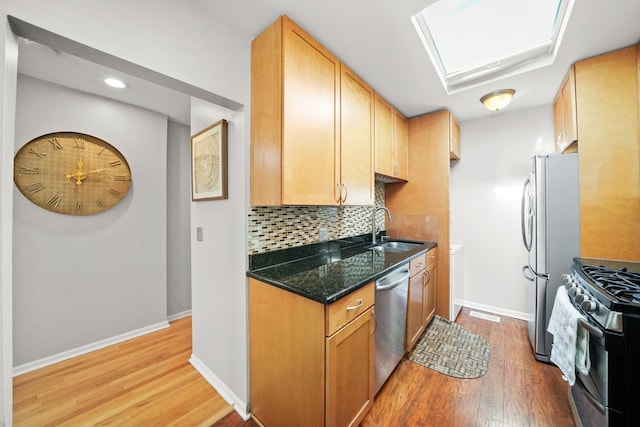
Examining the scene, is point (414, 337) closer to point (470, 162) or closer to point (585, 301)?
point (585, 301)

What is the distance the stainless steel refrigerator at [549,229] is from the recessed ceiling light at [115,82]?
3.59 metres

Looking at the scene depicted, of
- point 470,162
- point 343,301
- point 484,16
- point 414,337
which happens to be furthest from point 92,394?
point 470,162

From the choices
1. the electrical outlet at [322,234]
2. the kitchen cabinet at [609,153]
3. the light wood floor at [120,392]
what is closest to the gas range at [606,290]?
the kitchen cabinet at [609,153]

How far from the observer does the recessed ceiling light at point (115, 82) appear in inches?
76.9

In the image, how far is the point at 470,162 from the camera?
9.86 feet

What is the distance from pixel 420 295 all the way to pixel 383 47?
6.65 feet

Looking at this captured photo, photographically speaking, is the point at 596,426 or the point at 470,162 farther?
the point at 470,162

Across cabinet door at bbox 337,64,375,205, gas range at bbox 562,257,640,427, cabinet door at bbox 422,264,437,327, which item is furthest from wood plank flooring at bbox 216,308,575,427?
cabinet door at bbox 337,64,375,205

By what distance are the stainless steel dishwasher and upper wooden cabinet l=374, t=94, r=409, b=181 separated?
103 centimetres

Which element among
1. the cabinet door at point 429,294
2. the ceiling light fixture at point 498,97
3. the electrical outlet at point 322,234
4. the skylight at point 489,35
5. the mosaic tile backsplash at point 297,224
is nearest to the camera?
the skylight at point 489,35

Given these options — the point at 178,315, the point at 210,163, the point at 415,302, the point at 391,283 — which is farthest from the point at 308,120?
the point at 178,315

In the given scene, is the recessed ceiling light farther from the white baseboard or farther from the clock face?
the white baseboard

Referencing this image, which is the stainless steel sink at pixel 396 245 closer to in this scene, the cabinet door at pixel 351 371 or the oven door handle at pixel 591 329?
the cabinet door at pixel 351 371

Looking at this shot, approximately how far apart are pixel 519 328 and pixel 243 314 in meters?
2.88
